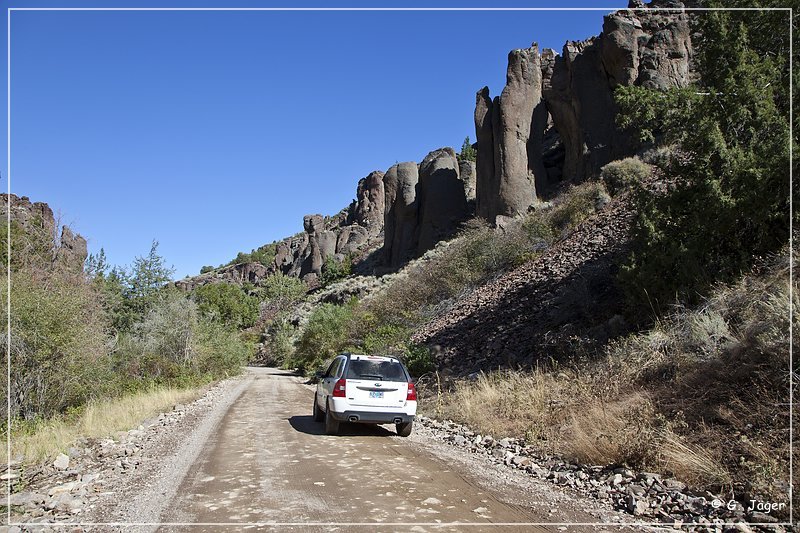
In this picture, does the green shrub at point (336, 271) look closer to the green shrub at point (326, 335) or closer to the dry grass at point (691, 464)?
the green shrub at point (326, 335)

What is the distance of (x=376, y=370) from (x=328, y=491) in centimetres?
489

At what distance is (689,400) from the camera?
8062mm

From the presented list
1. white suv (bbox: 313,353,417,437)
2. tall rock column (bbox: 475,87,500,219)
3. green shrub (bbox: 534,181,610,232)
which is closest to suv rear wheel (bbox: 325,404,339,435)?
white suv (bbox: 313,353,417,437)

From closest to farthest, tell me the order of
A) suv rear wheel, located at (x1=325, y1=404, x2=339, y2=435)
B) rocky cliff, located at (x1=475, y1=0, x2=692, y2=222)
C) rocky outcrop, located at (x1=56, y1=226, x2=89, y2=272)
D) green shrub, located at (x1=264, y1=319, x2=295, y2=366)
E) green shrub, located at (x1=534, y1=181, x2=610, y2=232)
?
suv rear wheel, located at (x1=325, y1=404, x2=339, y2=435), rocky outcrop, located at (x1=56, y1=226, x2=89, y2=272), green shrub, located at (x1=534, y1=181, x2=610, y2=232), rocky cliff, located at (x1=475, y1=0, x2=692, y2=222), green shrub, located at (x1=264, y1=319, x2=295, y2=366)

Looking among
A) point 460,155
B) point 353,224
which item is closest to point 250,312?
point 353,224

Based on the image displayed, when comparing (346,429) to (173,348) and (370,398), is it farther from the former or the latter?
(173,348)

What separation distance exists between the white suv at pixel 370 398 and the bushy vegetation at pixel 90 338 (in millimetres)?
10016

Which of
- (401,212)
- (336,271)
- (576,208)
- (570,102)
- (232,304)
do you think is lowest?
(232,304)

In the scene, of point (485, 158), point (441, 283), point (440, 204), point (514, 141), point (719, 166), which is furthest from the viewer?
point (440, 204)

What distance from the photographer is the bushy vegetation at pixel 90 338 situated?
16078mm

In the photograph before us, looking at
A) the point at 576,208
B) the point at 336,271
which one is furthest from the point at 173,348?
the point at 336,271

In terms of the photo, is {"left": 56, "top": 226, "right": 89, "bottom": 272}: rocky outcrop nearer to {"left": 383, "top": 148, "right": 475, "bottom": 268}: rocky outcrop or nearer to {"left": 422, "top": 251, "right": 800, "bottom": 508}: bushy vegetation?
{"left": 422, "top": 251, "right": 800, "bottom": 508}: bushy vegetation

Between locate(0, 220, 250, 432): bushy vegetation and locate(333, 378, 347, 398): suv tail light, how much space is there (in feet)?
32.8

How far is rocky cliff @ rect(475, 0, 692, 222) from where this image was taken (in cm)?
3281
